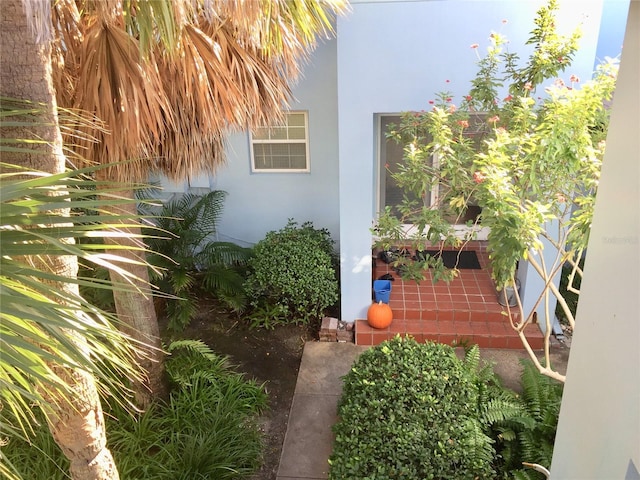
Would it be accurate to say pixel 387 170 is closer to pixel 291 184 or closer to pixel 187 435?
pixel 291 184

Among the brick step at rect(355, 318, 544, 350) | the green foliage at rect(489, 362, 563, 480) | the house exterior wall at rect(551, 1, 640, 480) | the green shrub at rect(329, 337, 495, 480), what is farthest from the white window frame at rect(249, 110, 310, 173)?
the house exterior wall at rect(551, 1, 640, 480)

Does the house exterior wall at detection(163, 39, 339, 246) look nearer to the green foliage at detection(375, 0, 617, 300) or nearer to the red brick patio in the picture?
the red brick patio

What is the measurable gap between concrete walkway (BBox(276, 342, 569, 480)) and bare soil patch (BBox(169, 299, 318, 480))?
5.0 inches

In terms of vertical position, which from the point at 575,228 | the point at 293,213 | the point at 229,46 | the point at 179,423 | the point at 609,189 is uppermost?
the point at 229,46

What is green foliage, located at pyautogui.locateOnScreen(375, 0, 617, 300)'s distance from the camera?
12.7ft

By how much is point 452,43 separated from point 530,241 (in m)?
3.01

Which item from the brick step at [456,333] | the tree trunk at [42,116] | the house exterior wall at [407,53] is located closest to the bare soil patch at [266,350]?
the brick step at [456,333]

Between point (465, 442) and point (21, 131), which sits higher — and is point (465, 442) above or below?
below

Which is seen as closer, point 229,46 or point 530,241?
point 530,241

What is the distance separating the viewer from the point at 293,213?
8906 mm

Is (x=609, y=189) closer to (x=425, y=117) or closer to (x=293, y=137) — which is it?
(x=425, y=117)

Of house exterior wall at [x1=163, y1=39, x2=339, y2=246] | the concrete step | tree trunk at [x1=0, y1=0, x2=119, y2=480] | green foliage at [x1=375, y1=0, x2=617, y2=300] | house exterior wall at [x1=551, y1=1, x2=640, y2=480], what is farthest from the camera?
house exterior wall at [x1=163, y1=39, x2=339, y2=246]

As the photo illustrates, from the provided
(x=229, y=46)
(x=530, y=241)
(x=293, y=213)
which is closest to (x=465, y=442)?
(x=530, y=241)

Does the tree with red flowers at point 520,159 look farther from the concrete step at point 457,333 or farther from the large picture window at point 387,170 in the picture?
the large picture window at point 387,170
